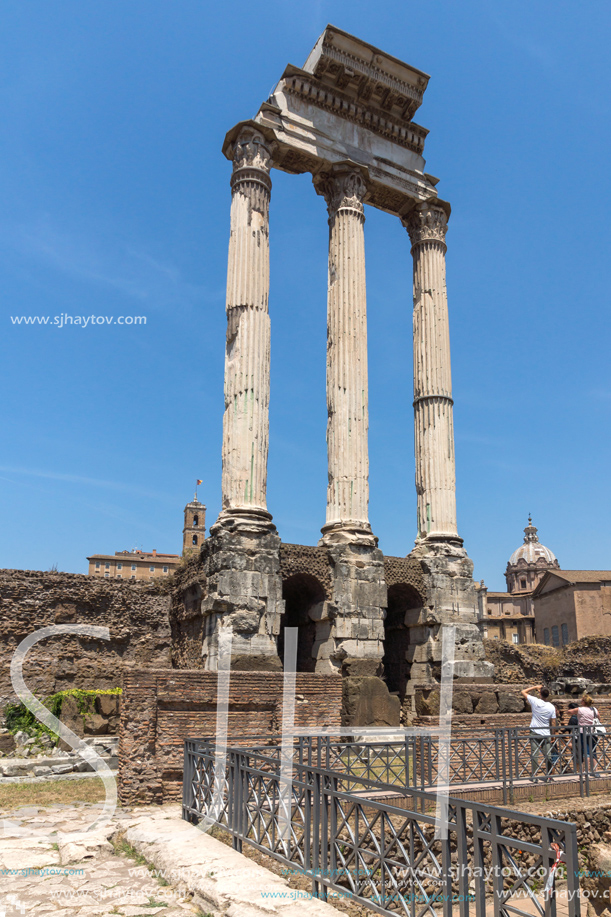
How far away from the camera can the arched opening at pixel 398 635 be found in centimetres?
1670

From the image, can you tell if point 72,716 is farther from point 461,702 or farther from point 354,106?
point 354,106

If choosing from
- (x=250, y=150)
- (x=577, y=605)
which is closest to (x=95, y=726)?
(x=250, y=150)

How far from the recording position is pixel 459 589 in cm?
1678

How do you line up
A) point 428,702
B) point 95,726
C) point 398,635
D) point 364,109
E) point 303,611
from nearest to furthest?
point 95,726
point 428,702
point 303,611
point 398,635
point 364,109

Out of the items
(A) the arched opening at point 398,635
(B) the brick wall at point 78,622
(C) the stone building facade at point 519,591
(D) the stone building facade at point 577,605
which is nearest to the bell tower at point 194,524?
(C) the stone building facade at point 519,591

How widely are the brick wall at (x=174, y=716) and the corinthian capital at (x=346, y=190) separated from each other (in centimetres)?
1210

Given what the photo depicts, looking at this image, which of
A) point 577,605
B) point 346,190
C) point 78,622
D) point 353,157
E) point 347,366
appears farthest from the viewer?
point 577,605

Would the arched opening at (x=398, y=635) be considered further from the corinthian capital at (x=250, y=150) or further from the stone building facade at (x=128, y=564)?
the stone building facade at (x=128, y=564)

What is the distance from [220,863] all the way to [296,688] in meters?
5.06

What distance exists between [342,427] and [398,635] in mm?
5375

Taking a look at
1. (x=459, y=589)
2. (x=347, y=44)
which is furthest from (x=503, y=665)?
(x=347, y=44)

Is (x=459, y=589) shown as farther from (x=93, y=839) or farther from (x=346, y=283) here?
(x=93, y=839)

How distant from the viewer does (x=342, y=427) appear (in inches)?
644

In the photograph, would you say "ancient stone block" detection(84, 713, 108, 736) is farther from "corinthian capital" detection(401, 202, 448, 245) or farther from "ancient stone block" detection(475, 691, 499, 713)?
"corinthian capital" detection(401, 202, 448, 245)
